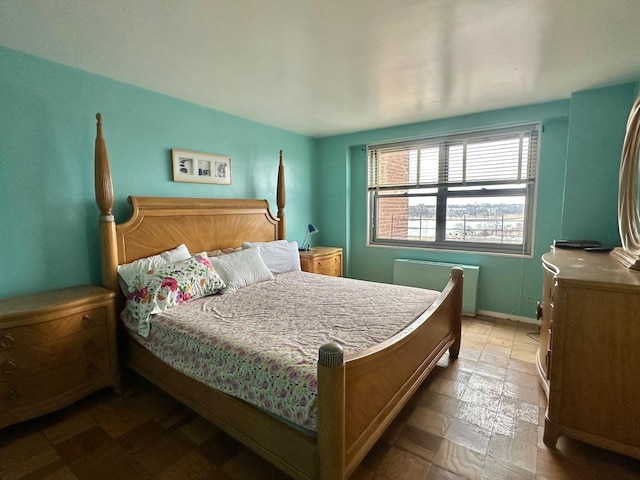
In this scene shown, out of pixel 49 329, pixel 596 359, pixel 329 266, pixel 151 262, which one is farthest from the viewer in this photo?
pixel 329 266

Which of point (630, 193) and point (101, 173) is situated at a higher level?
point (101, 173)

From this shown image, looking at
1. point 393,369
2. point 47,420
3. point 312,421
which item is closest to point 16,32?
point 47,420

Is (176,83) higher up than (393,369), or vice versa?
(176,83)

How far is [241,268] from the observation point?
273 cm

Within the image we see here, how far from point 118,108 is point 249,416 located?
245 cm

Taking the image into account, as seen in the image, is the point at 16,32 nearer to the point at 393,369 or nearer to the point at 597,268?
the point at 393,369

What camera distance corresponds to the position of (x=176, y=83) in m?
2.44

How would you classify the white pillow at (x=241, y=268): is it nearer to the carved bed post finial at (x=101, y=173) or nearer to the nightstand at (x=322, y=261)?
the nightstand at (x=322, y=261)

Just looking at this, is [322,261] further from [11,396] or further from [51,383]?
[11,396]

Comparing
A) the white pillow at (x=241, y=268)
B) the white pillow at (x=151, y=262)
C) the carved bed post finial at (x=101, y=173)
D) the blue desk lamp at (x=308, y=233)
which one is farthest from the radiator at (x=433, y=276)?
the carved bed post finial at (x=101, y=173)

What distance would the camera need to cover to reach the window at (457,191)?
3283 mm

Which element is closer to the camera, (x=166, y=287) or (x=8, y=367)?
(x=8, y=367)

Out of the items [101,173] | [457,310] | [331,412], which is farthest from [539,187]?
[101,173]

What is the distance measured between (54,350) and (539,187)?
4258 mm
